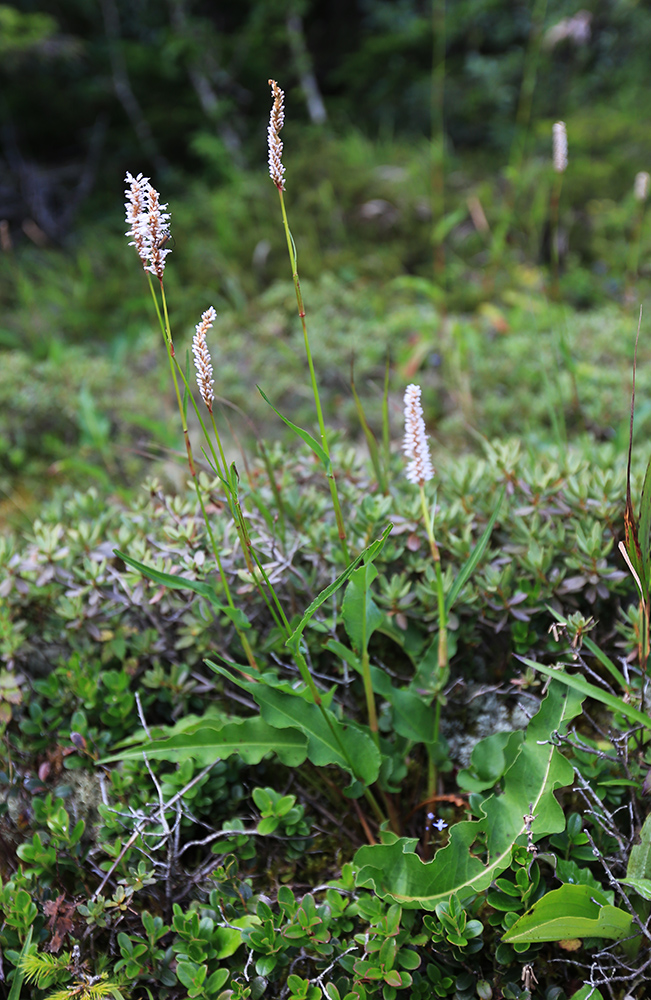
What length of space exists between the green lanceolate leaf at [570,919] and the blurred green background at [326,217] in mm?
1149

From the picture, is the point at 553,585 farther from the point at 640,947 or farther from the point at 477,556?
the point at 640,947

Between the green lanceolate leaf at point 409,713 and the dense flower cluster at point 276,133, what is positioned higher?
the dense flower cluster at point 276,133

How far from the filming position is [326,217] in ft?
17.6

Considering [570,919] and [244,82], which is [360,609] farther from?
[244,82]

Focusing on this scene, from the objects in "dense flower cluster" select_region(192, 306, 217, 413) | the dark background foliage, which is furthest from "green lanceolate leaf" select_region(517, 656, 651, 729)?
the dark background foliage

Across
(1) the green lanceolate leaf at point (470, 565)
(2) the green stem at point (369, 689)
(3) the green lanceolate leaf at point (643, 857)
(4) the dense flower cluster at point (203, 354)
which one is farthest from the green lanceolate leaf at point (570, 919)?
(4) the dense flower cluster at point (203, 354)

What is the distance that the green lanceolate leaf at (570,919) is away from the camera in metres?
1.00

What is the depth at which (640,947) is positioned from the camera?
112 centimetres

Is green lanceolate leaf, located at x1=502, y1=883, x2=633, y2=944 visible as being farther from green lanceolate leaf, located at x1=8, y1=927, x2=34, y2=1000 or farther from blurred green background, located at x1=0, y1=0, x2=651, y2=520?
blurred green background, located at x1=0, y1=0, x2=651, y2=520

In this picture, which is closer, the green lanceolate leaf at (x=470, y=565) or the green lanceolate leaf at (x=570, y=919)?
the green lanceolate leaf at (x=570, y=919)

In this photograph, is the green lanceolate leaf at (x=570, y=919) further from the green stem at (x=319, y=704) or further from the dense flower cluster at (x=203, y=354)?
the dense flower cluster at (x=203, y=354)

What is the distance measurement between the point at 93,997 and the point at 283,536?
0.93 meters

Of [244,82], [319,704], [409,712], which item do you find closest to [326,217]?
[244,82]

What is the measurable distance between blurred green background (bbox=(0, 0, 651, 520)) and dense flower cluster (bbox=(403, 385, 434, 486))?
1.83 feet
